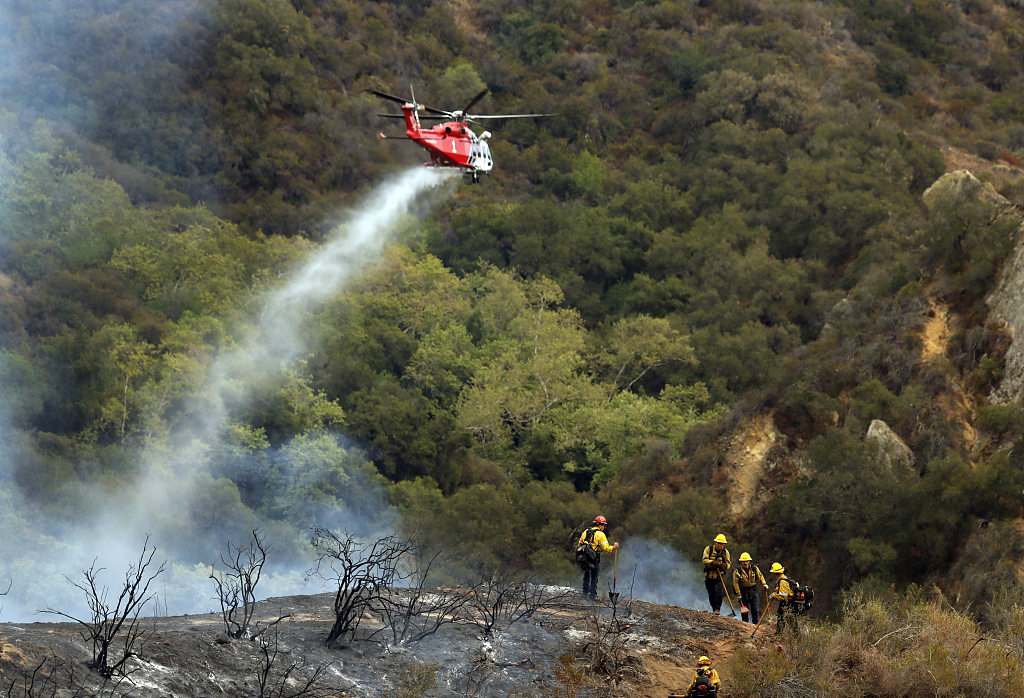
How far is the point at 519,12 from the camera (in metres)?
91.6

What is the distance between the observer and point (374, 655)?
15.3 m

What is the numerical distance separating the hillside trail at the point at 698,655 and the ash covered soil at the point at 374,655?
3 cm

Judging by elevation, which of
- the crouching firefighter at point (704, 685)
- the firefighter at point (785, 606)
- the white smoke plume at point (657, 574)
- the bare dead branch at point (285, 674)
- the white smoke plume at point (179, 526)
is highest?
the white smoke plume at point (179, 526)

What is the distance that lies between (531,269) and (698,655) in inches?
1993

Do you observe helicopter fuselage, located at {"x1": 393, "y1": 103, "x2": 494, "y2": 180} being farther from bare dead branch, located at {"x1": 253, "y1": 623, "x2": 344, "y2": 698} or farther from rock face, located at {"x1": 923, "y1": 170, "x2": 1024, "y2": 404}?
bare dead branch, located at {"x1": 253, "y1": 623, "x2": 344, "y2": 698}

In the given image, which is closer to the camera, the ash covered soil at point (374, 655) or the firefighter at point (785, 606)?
the ash covered soil at point (374, 655)

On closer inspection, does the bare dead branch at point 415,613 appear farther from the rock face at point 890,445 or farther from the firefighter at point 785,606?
the rock face at point 890,445

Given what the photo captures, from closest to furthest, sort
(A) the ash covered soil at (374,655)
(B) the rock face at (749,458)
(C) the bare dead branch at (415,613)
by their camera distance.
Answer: (A) the ash covered soil at (374,655), (C) the bare dead branch at (415,613), (B) the rock face at (749,458)

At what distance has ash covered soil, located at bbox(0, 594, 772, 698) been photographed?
41.4 feet

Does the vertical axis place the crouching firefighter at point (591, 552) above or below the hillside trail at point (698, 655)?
above

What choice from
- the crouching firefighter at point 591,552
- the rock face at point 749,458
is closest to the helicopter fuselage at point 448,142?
the rock face at point 749,458

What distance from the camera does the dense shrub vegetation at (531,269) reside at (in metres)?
36.4

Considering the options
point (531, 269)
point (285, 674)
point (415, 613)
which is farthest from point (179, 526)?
point (531, 269)

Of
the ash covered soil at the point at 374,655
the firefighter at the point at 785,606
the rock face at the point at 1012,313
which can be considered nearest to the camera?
the ash covered soil at the point at 374,655
